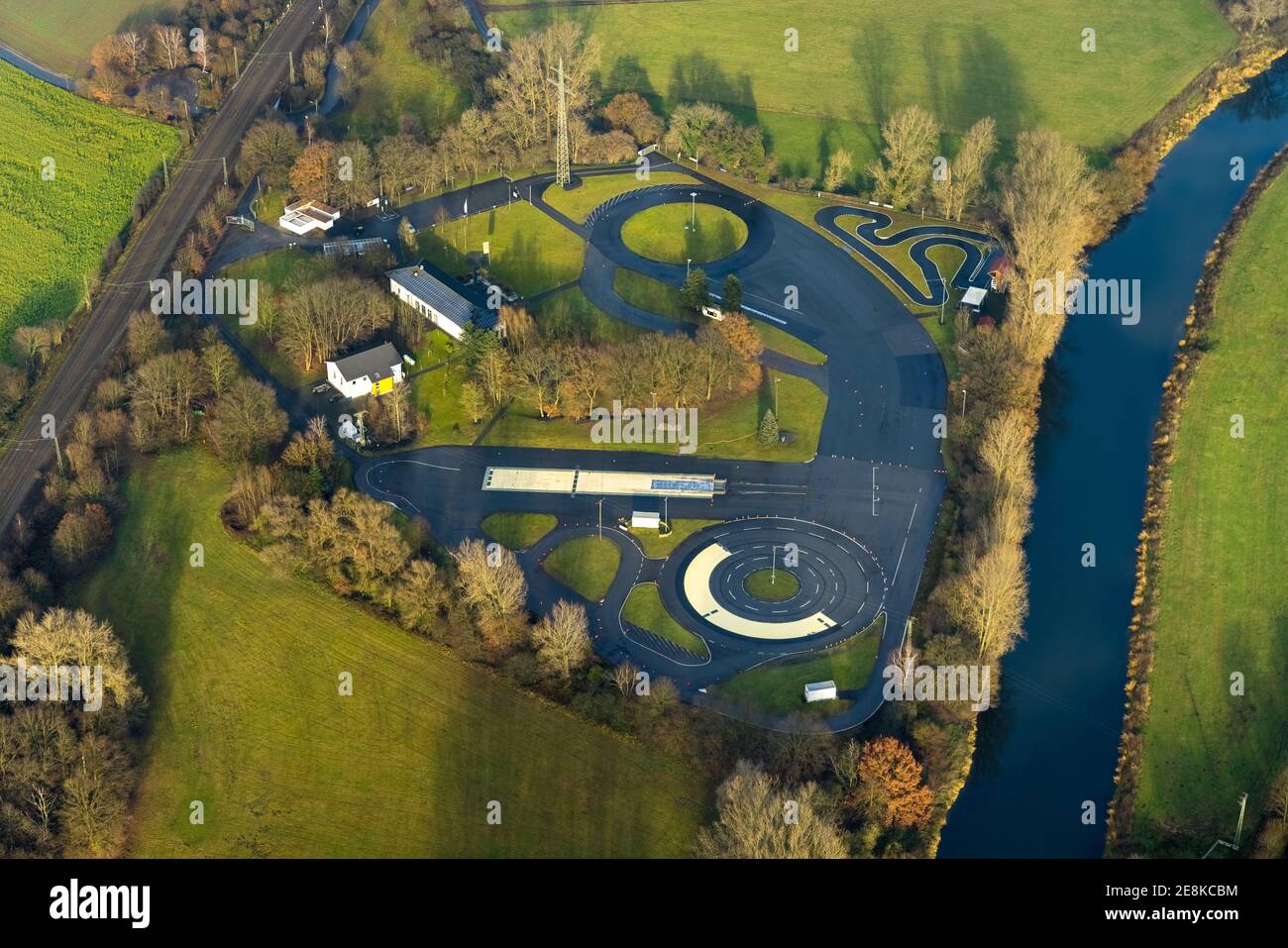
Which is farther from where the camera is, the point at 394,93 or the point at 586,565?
the point at 394,93

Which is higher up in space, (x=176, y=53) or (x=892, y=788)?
(x=176, y=53)

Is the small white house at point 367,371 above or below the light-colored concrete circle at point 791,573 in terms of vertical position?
above

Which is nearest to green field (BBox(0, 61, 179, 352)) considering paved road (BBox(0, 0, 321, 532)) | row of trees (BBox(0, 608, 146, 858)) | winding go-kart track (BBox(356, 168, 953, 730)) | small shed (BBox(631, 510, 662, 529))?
paved road (BBox(0, 0, 321, 532))

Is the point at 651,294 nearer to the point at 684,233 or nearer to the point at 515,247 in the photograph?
the point at 684,233

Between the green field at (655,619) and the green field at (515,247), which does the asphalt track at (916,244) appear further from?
the green field at (655,619)

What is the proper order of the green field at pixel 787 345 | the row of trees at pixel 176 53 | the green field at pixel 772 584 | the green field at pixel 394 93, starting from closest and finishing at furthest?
the green field at pixel 772 584
the green field at pixel 787 345
the green field at pixel 394 93
the row of trees at pixel 176 53

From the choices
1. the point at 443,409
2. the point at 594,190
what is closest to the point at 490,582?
the point at 443,409

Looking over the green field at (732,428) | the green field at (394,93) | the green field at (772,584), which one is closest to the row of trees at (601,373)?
the green field at (732,428)
